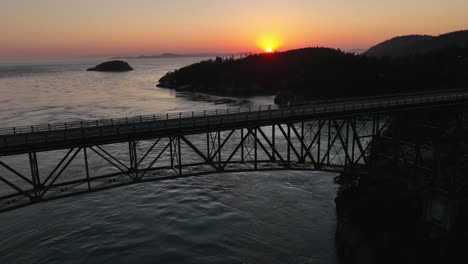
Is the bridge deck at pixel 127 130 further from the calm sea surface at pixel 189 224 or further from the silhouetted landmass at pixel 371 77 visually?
the silhouetted landmass at pixel 371 77

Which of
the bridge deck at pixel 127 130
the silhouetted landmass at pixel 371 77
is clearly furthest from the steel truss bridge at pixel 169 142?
the silhouetted landmass at pixel 371 77

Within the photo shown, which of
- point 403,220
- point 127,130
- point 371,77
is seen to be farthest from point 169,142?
point 371,77

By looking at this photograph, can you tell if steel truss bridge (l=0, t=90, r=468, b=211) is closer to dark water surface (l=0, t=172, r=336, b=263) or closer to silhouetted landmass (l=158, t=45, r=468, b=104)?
dark water surface (l=0, t=172, r=336, b=263)

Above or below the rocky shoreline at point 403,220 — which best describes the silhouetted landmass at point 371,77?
above

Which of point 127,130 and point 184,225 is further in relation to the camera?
point 184,225

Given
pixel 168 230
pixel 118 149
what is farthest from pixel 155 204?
pixel 118 149

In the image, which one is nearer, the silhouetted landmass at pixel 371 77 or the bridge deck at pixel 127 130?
the bridge deck at pixel 127 130

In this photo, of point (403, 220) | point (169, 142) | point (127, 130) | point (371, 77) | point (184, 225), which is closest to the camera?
point (127, 130)

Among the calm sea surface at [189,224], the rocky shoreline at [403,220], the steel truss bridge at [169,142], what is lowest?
the calm sea surface at [189,224]

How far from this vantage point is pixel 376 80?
143m

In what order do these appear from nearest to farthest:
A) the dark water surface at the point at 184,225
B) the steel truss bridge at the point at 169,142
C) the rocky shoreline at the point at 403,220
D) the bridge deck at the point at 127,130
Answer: the bridge deck at the point at 127,130
the steel truss bridge at the point at 169,142
the rocky shoreline at the point at 403,220
the dark water surface at the point at 184,225

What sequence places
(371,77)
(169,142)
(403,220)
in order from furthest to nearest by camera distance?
(371,77) → (403,220) → (169,142)

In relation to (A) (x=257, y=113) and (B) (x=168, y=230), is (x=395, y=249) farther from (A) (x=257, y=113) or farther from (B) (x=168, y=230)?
(B) (x=168, y=230)

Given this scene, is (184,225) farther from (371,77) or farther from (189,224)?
(371,77)
